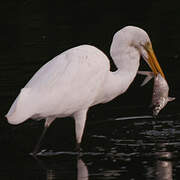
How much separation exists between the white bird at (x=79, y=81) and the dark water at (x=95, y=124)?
1.59 ft

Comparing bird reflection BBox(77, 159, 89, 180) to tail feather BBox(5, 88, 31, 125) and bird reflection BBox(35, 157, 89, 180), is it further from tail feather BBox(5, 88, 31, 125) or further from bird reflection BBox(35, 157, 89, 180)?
tail feather BBox(5, 88, 31, 125)

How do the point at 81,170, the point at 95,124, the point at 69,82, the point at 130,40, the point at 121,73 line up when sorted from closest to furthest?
the point at 81,170 → the point at 69,82 → the point at 130,40 → the point at 121,73 → the point at 95,124

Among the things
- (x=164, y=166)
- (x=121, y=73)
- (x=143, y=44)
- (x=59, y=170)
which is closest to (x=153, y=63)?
(x=143, y=44)

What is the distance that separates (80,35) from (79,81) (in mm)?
8348

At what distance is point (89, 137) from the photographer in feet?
37.4

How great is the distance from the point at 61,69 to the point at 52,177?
139 centimetres

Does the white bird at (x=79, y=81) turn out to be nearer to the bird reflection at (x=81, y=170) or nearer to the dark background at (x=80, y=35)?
the bird reflection at (x=81, y=170)

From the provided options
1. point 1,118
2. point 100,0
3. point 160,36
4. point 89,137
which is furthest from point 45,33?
point 89,137

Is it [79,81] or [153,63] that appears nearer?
[79,81]

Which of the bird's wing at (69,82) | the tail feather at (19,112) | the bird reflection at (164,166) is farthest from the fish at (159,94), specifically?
the tail feather at (19,112)

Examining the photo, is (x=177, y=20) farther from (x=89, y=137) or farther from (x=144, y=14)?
(x=89, y=137)

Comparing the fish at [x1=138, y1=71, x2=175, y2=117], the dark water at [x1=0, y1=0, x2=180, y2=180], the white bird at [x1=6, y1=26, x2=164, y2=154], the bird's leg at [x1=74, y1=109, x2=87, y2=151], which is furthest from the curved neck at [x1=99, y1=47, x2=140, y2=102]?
the dark water at [x1=0, y1=0, x2=180, y2=180]

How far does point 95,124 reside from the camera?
1198 centimetres

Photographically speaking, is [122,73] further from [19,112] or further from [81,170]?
[19,112]
